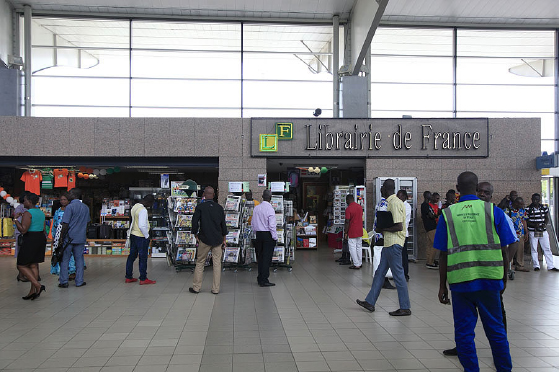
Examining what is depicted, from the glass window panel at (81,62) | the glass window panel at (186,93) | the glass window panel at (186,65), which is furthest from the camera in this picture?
the glass window panel at (186,65)

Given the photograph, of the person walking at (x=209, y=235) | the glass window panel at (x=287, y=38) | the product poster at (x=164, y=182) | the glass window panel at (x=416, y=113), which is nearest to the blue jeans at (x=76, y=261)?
the person walking at (x=209, y=235)

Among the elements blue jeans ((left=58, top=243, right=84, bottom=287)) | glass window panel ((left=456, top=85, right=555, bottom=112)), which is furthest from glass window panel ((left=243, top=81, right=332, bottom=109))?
blue jeans ((left=58, top=243, right=84, bottom=287))

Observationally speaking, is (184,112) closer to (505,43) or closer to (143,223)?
Answer: (143,223)

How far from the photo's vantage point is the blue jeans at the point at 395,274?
6.21 m

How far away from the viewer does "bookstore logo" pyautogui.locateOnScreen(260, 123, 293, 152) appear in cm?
1237

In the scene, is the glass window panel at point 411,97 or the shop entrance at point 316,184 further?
the glass window panel at point 411,97

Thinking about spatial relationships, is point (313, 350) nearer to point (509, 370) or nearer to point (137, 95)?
point (509, 370)

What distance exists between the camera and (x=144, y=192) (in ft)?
45.3

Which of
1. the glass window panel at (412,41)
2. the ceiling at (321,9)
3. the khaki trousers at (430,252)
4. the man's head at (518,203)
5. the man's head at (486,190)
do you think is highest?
the ceiling at (321,9)

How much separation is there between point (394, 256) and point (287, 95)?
10090mm

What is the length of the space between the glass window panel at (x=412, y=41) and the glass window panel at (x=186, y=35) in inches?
185

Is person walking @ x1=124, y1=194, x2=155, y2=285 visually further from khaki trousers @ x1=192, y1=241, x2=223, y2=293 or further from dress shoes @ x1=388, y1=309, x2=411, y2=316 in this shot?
dress shoes @ x1=388, y1=309, x2=411, y2=316

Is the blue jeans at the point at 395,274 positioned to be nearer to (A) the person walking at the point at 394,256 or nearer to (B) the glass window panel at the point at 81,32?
(A) the person walking at the point at 394,256

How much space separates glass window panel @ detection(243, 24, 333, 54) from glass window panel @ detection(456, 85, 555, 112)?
4.78 meters
